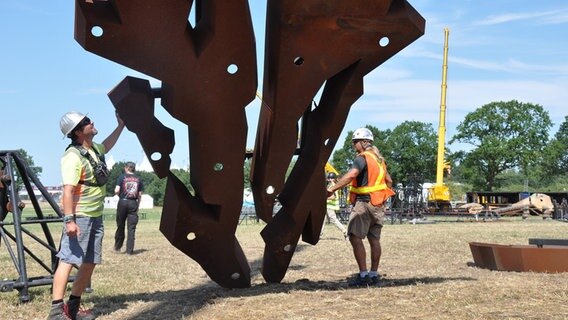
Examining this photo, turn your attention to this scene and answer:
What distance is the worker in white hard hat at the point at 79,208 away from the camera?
559 cm

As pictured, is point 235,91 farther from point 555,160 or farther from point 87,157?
point 555,160

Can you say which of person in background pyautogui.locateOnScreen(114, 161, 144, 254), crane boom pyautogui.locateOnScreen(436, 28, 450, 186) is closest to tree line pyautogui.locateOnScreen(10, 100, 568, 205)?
crane boom pyautogui.locateOnScreen(436, 28, 450, 186)

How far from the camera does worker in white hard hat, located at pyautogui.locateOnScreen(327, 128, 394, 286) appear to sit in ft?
24.5

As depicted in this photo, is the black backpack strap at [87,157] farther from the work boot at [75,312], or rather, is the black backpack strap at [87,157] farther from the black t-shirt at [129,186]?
the black t-shirt at [129,186]

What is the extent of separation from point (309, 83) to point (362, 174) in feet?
5.45

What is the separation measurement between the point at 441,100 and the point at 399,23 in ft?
116

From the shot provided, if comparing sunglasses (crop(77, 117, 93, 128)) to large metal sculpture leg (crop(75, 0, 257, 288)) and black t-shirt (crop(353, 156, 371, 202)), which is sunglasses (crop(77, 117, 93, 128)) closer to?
large metal sculpture leg (crop(75, 0, 257, 288))

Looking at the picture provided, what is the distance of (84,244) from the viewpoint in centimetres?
568

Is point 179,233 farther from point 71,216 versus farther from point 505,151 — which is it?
point 505,151

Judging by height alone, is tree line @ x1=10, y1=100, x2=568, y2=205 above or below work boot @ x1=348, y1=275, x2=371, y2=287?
above

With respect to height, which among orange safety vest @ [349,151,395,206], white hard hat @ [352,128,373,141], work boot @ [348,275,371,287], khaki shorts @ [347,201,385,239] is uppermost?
white hard hat @ [352,128,373,141]

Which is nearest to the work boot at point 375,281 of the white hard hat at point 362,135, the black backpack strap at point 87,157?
the white hard hat at point 362,135

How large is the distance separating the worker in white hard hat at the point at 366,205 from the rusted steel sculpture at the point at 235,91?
642 mm

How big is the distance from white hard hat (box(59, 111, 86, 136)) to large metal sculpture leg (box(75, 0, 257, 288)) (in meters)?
0.36
